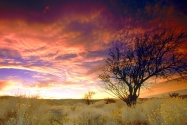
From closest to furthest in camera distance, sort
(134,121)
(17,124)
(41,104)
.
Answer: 1. (17,124)
2. (134,121)
3. (41,104)

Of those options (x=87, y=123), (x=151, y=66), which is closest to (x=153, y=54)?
(x=151, y=66)

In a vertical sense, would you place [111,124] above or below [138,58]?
below

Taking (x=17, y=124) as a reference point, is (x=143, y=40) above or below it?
above

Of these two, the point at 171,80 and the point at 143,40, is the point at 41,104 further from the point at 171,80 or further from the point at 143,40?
the point at 171,80

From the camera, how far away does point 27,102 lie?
518 inches

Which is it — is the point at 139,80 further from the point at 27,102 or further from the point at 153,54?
the point at 27,102

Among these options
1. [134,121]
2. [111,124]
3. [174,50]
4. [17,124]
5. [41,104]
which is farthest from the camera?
[174,50]

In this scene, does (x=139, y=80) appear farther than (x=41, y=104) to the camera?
Yes

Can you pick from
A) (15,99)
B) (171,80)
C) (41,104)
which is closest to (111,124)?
(41,104)

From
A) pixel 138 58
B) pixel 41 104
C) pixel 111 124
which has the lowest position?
pixel 111 124

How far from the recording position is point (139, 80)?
64.2 ft

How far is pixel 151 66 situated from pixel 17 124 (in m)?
12.5

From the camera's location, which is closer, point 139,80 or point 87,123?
point 87,123

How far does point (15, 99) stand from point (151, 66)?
10.9 meters
